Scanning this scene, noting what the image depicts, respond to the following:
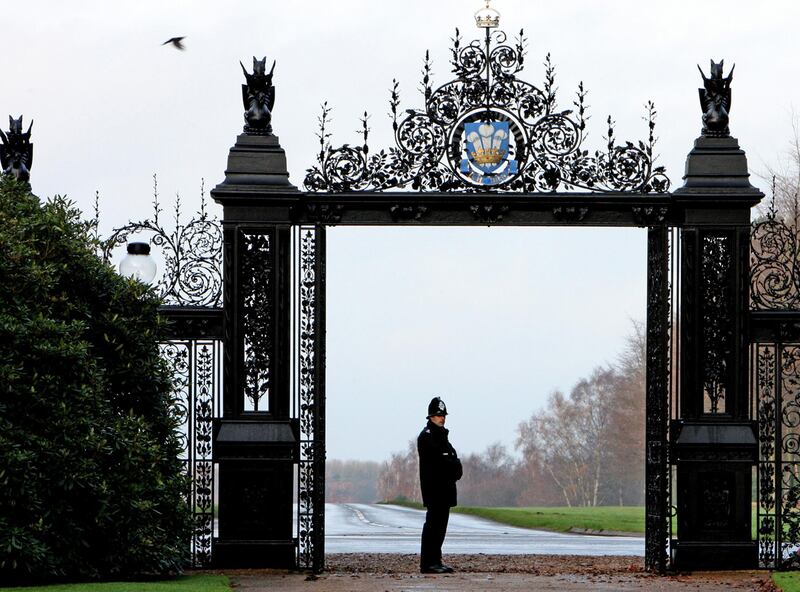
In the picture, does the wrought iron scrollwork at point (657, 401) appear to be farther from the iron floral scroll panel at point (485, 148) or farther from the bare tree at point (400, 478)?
the bare tree at point (400, 478)

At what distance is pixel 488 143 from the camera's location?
50.5 ft

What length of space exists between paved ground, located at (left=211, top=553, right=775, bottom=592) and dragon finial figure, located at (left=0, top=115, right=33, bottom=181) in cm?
474

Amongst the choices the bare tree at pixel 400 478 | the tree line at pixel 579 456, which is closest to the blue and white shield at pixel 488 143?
the tree line at pixel 579 456

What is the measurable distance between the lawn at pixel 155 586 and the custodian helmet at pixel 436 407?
2.61m

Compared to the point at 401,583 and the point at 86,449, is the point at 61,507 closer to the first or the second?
the point at 86,449

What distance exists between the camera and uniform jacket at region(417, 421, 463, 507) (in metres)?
14.8

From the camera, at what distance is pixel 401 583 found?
1364 centimetres

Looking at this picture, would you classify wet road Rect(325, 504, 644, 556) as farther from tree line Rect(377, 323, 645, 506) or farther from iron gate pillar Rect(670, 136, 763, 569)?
tree line Rect(377, 323, 645, 506)

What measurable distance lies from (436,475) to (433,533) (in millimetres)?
585

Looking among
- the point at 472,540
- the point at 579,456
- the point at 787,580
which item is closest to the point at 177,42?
the point at 787,580

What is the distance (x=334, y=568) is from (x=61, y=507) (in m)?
3.62

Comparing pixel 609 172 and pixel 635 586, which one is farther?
pixel 609 172

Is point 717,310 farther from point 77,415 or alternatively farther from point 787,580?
point 77,415

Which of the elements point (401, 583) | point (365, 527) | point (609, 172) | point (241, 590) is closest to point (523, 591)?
point (401, 583)
